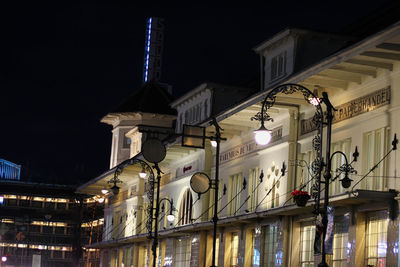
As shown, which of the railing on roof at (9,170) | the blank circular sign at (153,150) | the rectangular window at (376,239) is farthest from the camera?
the railing on roof at (9,170)

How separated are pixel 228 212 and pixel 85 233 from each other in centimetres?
5787

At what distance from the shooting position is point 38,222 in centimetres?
10050

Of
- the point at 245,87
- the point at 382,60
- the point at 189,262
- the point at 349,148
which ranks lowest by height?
the point at 189,262

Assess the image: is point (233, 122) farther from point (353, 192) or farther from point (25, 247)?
point (25, 247)

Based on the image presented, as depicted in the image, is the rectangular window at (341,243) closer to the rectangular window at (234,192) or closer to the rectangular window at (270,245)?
the rectangular window at (270,245)

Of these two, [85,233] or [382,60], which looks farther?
[85,233]

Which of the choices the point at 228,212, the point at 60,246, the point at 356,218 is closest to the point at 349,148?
the point at 356,218

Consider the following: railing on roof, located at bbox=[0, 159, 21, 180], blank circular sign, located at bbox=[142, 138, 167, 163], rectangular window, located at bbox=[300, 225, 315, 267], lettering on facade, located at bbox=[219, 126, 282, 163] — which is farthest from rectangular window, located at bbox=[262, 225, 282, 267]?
railing on roof, located at bbox=[0, 159, 21, 180]

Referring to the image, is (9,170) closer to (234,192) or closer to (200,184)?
(234,192)

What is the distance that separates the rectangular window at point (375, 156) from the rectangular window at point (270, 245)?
6.76 m

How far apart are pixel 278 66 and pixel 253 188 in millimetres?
5113

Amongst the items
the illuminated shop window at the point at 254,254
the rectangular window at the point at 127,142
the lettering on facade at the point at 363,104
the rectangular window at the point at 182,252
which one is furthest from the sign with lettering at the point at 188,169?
the rectangular window at the point at 127,142

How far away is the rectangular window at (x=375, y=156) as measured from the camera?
24.5 meters

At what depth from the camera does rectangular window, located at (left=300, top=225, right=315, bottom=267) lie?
2867cm
